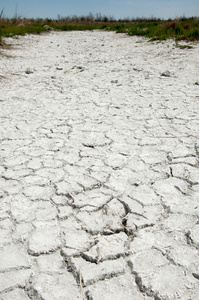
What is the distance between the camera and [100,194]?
1926 millimetres

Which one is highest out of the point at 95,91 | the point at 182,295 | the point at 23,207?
the point at 95,91

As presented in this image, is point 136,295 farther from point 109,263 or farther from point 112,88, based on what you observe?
point 112,88

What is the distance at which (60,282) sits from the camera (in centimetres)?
130

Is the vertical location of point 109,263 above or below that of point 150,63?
below

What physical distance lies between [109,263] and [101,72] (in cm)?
481

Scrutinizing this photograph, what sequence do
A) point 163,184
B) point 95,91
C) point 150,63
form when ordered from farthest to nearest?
point 150,63 < point 95,91 < point 163,184

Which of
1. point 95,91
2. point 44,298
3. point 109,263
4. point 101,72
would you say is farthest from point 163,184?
point 101,72

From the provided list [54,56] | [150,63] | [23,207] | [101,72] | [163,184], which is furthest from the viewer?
[54,56]

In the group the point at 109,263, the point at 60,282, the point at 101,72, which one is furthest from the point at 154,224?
the point at 101,72

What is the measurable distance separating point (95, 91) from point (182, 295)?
3604 millimetres

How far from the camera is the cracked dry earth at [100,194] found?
51.7 inches

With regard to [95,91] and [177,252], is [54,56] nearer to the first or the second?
[95,91]

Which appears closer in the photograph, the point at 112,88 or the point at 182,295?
the point at 182,295

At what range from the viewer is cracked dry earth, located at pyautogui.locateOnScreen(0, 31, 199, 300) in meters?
1.31
